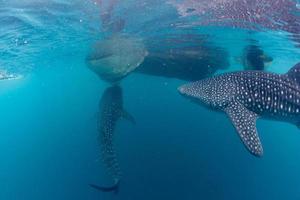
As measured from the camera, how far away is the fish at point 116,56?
1705cm

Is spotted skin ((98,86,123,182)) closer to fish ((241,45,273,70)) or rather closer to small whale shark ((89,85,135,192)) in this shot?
small whale shark ((89,85,135,192))

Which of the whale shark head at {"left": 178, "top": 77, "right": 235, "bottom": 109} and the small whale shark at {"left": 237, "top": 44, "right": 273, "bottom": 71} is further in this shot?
the small whale shark at {"left": 237, "top": 44, "right": 273, "bottom": 71}

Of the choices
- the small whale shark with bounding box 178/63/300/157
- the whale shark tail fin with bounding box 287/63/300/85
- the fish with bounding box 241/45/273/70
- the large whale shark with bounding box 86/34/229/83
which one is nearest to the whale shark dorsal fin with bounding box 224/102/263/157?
the small whale shark with bounding box 178/63/300/157

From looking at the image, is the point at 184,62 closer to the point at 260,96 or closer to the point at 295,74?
the point at 295,74

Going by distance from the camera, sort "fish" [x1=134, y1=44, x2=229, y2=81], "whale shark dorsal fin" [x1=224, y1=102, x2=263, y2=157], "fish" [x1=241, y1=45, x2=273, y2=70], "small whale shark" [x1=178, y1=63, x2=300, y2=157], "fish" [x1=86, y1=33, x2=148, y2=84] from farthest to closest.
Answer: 1. "fish" [x1=134, y1=44, x2=229, y2=81]
2. "fish" [x1=241, y1=45, x2=273, y2=70]
3. "fish" [x1=86, y1=33, x2=148, y2=84]
4. "small whale shark" [x1=178, y1=63, x2=300, y2=157]
5. "whale shark dorsal fin" [x1=224, y1=102, x2=263, y2=157]

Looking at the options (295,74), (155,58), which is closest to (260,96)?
(295,74)

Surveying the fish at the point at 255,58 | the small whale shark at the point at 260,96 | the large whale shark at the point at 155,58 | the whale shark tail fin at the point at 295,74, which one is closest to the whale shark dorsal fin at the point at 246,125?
the small whale shark at the point at 260,96

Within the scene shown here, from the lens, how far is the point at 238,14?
11.4 metres

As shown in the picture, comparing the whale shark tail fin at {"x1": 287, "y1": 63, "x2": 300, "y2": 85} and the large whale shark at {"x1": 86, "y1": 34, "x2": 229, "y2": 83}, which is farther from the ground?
the whale shark tail fin at {"x1": 287, "y1": 63, "x2": 300, "y2": 85}

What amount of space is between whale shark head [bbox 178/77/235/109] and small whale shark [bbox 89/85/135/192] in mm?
3320

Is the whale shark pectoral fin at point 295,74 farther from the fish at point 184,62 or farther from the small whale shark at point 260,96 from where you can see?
the fish at point 184,62

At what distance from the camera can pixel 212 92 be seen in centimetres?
891

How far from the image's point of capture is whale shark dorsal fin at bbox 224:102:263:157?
7.17 meters

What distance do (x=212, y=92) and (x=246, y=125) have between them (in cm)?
163
